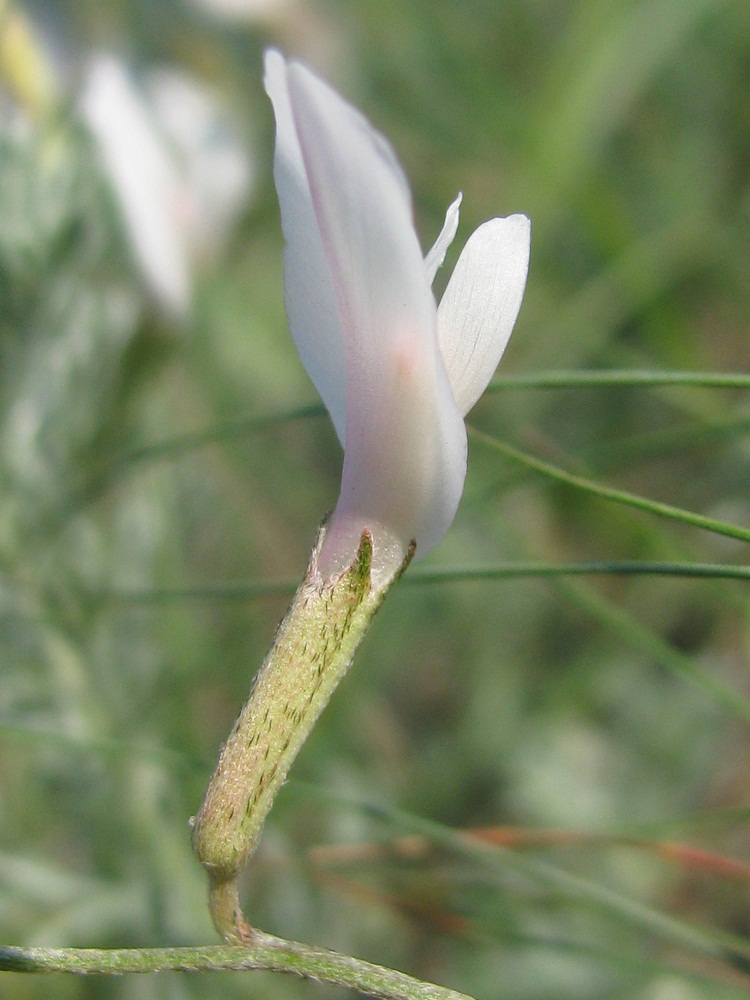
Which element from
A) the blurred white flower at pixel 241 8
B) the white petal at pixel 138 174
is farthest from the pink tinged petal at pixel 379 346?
the blurred white flower at pixel 241 8

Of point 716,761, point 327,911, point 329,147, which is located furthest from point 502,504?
point 329,147

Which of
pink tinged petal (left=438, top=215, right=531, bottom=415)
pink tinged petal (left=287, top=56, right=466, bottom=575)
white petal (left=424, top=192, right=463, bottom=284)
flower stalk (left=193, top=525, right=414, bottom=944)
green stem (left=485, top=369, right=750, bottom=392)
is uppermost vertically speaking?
green stem (left=485, top=369, right=750, bottom=392)

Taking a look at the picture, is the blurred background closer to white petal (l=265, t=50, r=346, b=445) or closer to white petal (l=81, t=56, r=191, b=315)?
white petal (l=81, t=56, r=191, b=315)

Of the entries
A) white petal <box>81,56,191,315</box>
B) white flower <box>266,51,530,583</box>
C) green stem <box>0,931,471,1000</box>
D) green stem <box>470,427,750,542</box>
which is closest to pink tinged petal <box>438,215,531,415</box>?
white flower <box>266,51,530,583</box>

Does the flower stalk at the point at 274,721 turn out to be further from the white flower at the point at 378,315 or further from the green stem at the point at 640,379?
the green stem at the point at 640,379

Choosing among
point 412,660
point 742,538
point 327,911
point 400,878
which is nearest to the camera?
point 742,538

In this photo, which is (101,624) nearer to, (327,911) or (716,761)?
(327,911)
